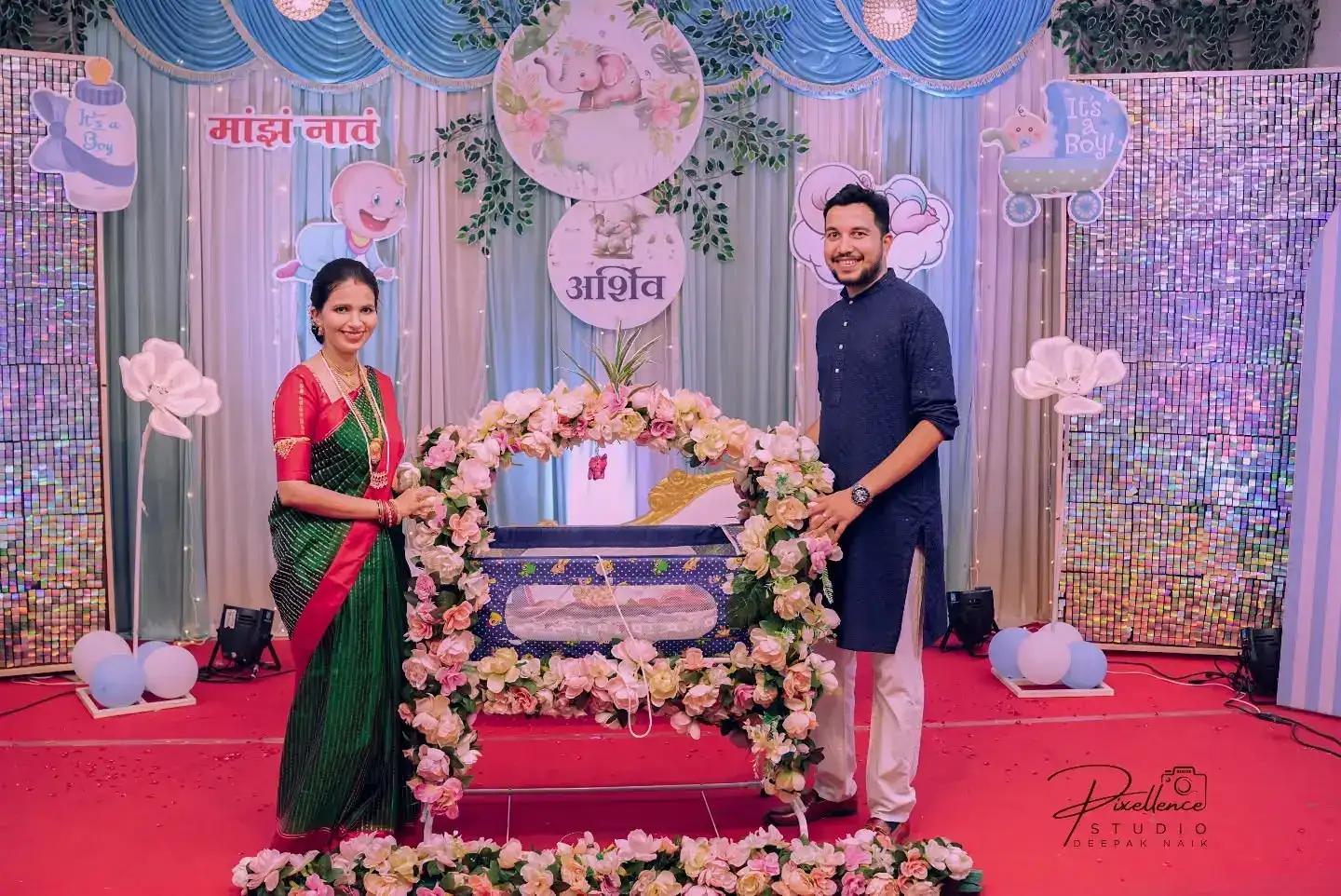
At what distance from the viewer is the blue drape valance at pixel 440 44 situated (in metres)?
5.26

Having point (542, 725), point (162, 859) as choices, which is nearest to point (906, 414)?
point (542, 725)

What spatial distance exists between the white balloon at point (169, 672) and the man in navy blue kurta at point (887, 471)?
103 inches

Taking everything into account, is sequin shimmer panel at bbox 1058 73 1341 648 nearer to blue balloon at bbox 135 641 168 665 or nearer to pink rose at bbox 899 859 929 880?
pink rose at bbox 899 859 929 880

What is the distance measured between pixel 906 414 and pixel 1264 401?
2612 mm

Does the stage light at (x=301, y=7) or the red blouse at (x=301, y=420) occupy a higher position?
the stage light at (x=301, y=7)

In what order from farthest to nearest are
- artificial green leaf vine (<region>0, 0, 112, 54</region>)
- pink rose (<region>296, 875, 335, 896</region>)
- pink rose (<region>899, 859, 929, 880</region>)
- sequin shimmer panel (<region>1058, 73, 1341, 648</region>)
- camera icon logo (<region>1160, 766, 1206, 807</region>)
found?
artificial green leaf vine (<region>0, 0, 112, 54</region>), sequin shimmer panel (<region>1058, 73, 1341, 648</region>), camera icon logo (<region>1160, 766, 1206, 807</region>), pink rose (<region>899, 859, 929, 880</region>), pink rose (<region>296, 875, 335, 896</region>)

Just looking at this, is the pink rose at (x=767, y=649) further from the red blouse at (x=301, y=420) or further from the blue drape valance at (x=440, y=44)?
the blue drape valance at (x=440, y=44)

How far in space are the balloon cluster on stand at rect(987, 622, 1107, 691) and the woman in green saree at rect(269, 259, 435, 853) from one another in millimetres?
2552

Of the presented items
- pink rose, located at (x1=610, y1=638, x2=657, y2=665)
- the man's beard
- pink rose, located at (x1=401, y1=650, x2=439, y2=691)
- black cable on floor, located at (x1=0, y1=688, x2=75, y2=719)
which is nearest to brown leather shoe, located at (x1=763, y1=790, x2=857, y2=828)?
pink rose, located at (x1=610, y1=638, x2=657, y2=665)

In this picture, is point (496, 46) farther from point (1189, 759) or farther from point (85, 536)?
point (1189, 759)

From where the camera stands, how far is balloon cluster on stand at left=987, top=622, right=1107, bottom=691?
15.2 feet

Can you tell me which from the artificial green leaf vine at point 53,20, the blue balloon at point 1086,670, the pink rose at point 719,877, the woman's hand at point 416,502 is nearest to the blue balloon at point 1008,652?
the blue balloon at point 1086,670

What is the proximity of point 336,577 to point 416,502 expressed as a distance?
0.94 ft

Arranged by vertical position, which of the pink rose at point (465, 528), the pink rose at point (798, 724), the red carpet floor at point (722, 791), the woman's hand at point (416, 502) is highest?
the woman's hand at point (416, 502)
